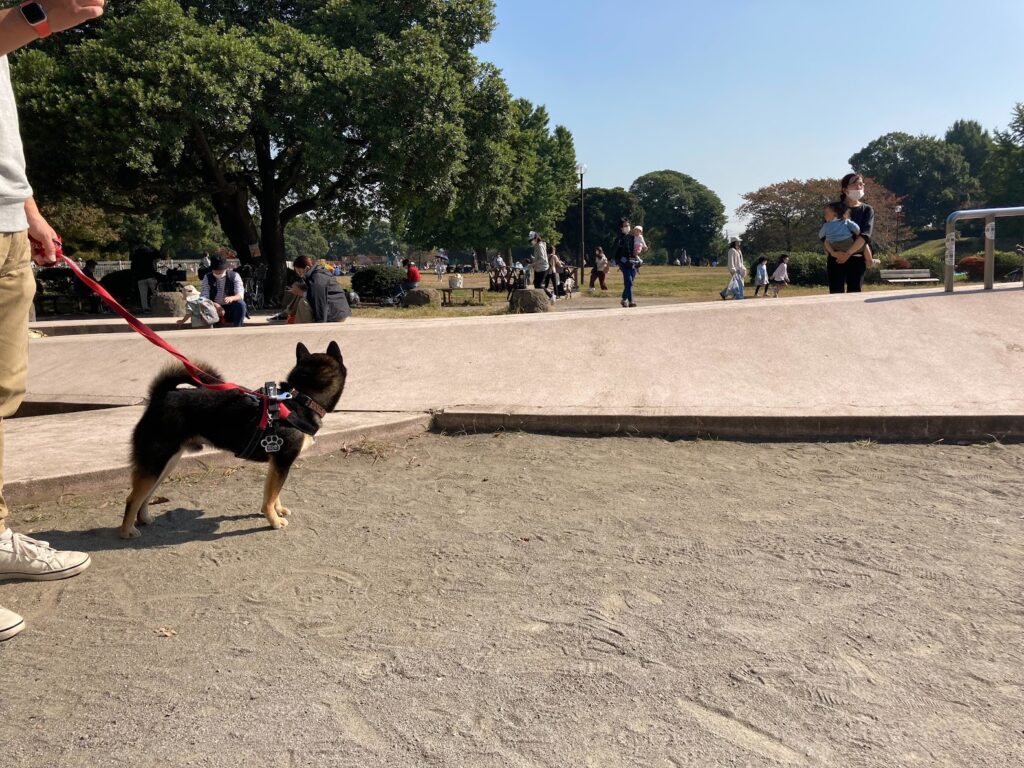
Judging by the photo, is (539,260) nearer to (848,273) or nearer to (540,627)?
(848,273)

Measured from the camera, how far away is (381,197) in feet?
77.8

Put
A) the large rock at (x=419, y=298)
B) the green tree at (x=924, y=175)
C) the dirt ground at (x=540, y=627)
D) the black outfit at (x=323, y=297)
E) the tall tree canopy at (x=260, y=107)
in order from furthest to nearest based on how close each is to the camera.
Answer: the green tree at (x=924, y=175) < the large rock at (x=419, y=298) < the tall tree canopy at (x=260, y=107) < the black outfit at (x=323, y=297) < the dirt ground at (x=540, y=627)

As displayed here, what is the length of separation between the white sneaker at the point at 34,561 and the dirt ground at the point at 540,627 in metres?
0.07

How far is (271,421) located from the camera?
4137 mm

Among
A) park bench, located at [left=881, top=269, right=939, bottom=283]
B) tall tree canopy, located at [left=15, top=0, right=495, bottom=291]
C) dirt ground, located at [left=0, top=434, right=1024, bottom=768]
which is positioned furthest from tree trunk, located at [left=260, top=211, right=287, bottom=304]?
park bench, located at [left=881, top=269, right=939, bottom=283]

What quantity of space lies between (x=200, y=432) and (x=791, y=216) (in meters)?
51.9

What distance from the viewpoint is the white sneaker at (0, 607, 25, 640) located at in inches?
117

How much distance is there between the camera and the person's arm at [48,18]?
2866mm

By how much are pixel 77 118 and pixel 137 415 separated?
44.8ft

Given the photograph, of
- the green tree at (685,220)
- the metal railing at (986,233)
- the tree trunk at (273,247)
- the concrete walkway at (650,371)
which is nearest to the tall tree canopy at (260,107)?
the tree trunk at (273,247)

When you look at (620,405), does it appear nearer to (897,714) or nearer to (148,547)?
(148,547)

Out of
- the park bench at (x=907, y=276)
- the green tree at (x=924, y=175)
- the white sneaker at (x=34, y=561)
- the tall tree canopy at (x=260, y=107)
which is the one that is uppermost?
the green tree at (x=924, y=175)

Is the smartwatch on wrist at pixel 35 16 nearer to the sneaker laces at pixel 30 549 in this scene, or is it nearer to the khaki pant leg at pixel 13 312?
the khaki pant leg at pixel 13 312

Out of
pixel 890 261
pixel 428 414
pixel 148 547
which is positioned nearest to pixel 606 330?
pixel 428 414
